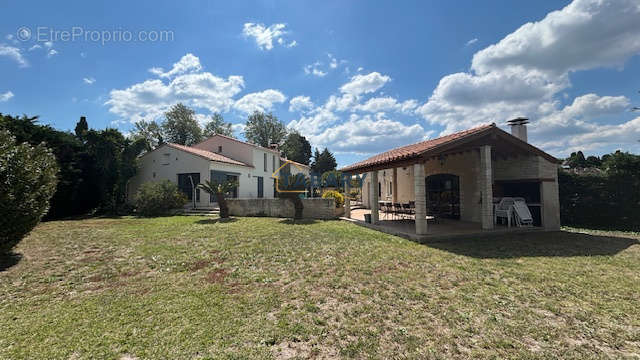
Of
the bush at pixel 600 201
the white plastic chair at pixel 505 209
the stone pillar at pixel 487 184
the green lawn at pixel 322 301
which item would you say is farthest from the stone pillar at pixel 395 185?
the green lawn at pixel 322 301

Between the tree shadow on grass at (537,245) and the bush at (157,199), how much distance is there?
14.7m

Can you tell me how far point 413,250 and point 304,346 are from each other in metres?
5.15

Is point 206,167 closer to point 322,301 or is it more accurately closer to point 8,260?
point 8,260

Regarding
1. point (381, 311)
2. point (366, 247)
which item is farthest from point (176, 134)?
point (381, 311)

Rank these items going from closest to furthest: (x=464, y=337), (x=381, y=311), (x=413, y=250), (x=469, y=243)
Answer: (x=464, y=337) → (x=381, y=311) → (x=413, y=250) → (x=469, y=243)

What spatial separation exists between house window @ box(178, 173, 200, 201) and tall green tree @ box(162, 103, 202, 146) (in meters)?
25.9

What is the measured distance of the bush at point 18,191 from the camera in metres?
6.07

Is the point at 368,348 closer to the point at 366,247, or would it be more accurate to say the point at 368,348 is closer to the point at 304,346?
the point at 304,346

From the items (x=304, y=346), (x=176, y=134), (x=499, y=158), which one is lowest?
(x=304, y=346)

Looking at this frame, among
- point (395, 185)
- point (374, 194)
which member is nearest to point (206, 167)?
point (374, 194)

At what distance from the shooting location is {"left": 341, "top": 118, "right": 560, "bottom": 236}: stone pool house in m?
8.88

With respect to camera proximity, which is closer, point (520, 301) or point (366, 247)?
point (520, 301)

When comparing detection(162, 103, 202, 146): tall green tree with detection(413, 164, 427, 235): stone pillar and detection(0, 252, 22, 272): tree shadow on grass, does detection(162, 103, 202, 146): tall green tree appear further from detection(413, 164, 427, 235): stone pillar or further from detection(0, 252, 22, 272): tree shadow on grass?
detection(413, 164, 427, 235): stone pillar

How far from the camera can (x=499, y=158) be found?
11648 millimetres
